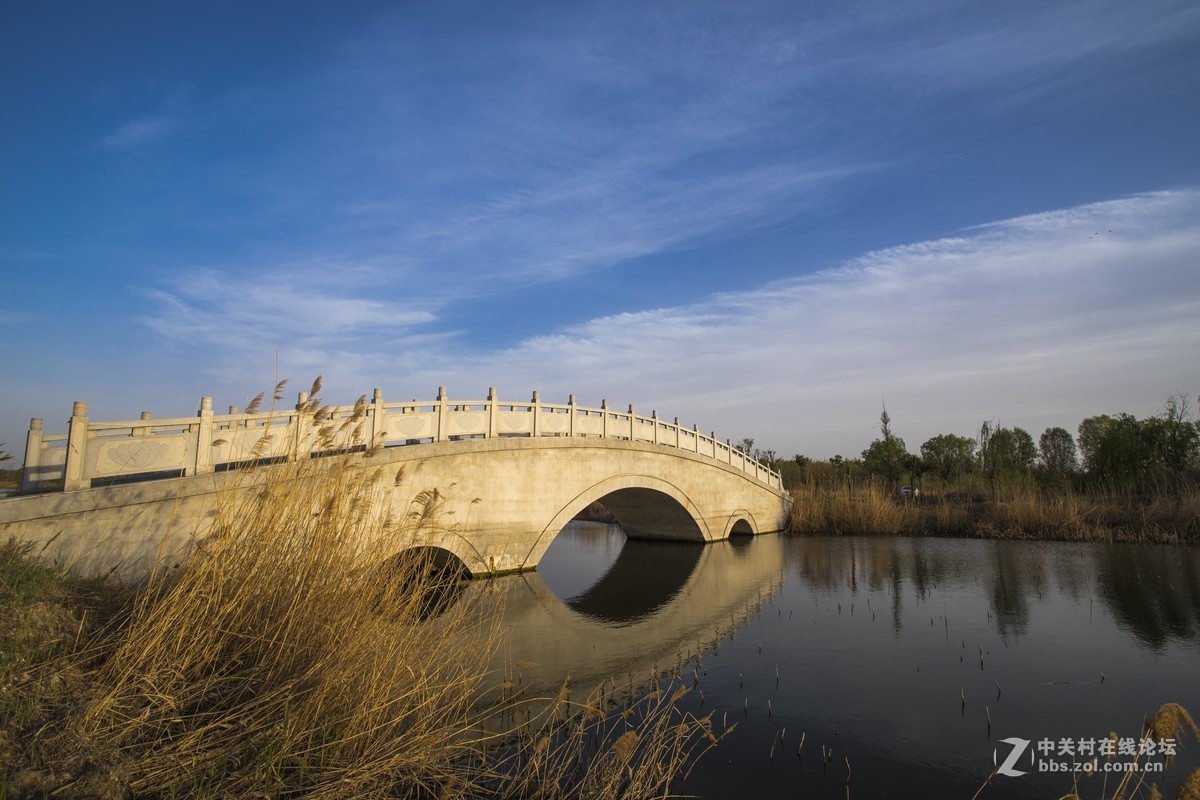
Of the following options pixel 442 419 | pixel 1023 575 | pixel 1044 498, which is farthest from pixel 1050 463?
pixel 442 419

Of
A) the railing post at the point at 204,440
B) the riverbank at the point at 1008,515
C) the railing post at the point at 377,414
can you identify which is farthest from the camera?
the riverbank at the point at 1008,515

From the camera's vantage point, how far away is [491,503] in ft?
40.4

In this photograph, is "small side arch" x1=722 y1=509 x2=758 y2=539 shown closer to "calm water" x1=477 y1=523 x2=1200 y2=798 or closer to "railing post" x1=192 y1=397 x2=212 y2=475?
"calm water" x1=477 y1=523 x2=1200 y2=798

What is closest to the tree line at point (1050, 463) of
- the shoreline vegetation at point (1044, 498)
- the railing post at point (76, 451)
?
the shoreline vegetation at point (1044, 498)

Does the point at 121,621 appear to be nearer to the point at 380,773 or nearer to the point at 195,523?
the point at 380,773

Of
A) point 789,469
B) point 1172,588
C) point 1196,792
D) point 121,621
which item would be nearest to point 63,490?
point 121,621

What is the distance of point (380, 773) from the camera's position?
130 inches

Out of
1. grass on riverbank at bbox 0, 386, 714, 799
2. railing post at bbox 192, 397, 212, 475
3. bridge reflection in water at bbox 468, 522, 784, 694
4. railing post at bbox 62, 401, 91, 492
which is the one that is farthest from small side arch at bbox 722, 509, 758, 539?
grass on riverbank at bbox 0, 386, 714, 799

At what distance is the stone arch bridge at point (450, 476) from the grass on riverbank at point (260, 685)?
0.45 metres

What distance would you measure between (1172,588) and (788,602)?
20.8 feet

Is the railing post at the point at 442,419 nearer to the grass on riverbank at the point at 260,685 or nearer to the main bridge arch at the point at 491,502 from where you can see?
the main bridge arch at the point at 491,502

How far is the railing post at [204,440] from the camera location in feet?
26.8

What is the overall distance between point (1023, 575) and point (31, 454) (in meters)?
15.4

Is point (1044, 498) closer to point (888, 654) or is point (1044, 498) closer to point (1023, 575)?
point (1023, 575)
